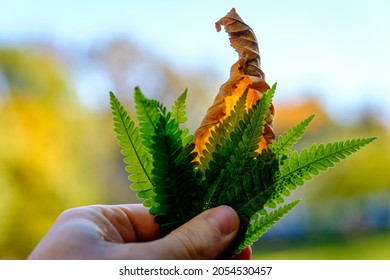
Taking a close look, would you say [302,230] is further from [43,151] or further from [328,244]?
[43,151]

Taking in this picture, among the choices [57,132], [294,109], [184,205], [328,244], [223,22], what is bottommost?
[328,244]

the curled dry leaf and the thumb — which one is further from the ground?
the curled dry leaf

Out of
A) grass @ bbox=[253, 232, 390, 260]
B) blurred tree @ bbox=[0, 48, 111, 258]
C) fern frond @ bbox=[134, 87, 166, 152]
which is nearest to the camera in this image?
fern frond @ bbox=[134, 87, 166, 152]

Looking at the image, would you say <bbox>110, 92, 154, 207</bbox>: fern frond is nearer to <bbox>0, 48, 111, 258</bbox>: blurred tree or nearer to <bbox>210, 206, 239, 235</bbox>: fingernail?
<bbox>210, 206, 239, 235</bbox>: fingernail

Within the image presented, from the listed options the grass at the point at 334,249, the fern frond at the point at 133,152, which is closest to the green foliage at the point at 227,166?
the fern frond at the point at 133,152

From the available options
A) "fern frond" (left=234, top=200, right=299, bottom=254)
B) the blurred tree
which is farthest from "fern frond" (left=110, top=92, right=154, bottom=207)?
the blurred tree
